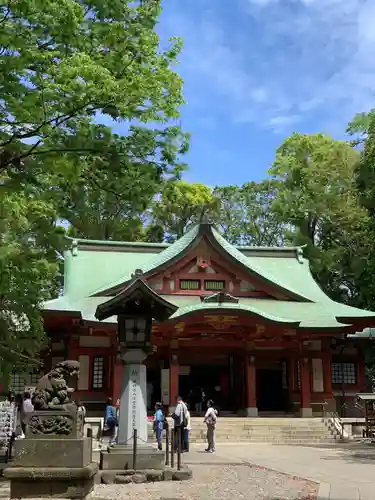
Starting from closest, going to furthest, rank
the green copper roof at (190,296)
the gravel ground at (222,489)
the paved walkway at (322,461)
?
the gravel ground at (222,489) < the paved walkway at (322,461) < the green copper roof at (190,296)

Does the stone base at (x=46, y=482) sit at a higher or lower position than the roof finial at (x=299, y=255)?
lower

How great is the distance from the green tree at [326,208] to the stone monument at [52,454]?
27819 mm

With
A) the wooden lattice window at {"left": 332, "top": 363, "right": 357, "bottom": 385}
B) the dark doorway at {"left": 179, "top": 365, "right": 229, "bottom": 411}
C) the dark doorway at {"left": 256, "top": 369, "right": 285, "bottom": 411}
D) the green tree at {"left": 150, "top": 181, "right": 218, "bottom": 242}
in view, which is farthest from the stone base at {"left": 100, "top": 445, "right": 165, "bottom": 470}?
the green tree at {"left": 150, "top": 181, "right": 218, "bottom": 242}

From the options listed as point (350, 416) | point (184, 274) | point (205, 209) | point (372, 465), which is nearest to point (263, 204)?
point (205, 209)

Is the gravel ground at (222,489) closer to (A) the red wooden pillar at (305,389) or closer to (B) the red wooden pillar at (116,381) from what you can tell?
(B) the red wooden pillar at (116,381)

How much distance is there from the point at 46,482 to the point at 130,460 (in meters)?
3.67

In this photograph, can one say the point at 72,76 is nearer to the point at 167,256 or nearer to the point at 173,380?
the point at 173,380

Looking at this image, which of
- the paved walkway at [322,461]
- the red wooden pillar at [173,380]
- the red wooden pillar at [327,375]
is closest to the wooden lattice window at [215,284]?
the red wooden pillar at [173,380]

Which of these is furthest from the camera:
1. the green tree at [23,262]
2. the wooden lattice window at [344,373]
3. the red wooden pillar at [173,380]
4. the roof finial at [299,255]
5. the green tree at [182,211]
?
the green tree at [182,211]

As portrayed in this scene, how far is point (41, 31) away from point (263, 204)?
37432mm

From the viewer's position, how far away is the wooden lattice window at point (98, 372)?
25484 mm

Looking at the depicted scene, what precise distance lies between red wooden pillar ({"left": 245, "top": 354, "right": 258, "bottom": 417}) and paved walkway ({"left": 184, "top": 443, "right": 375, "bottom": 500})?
4.13 meters

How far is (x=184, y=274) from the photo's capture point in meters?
27.7

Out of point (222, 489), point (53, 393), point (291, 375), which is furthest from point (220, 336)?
point (53, 393)
